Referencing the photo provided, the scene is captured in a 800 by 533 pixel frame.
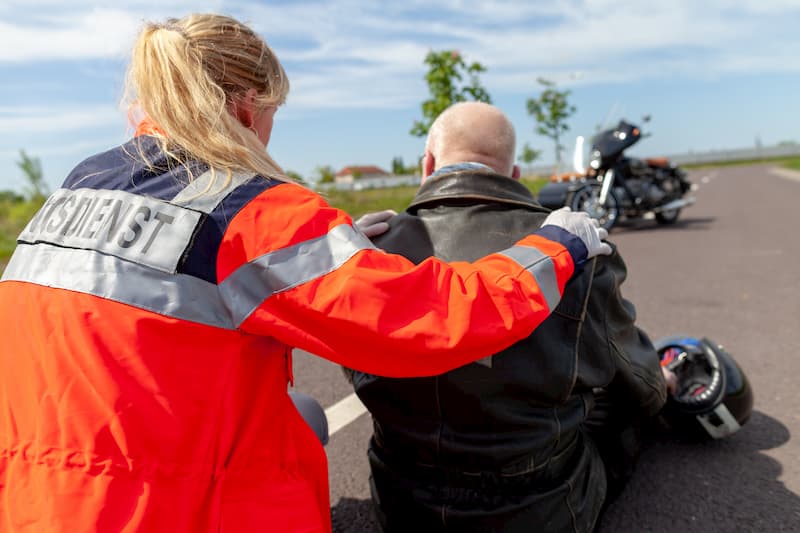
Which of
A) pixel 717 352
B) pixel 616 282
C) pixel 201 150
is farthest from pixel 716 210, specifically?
pixel 201 150

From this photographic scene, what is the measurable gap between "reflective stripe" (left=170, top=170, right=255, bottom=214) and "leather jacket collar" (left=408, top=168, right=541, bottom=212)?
0.86m

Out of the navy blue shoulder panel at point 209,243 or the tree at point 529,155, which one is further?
the tree at point 529,155

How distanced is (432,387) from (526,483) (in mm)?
411

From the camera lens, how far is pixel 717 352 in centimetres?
302

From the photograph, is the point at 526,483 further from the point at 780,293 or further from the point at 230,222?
the point at 780,293

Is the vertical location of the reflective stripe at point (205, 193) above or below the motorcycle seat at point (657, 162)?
above

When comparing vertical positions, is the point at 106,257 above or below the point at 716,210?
above

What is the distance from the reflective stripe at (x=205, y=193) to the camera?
4.73 ft

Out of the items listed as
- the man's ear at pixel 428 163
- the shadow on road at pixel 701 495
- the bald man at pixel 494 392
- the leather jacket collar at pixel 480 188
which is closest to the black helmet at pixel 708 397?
the shadow on road at pixel 701 495

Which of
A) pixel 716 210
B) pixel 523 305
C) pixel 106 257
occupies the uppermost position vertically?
pixel 106 257

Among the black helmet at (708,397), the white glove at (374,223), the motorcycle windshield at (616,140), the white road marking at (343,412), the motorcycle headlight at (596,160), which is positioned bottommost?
the motorcycle headlight at (596,160)

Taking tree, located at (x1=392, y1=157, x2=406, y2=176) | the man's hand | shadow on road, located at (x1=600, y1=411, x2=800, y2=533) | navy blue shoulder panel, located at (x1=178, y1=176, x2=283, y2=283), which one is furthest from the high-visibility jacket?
tree, located at (x1=392, y1=157, x2=406, y2=176)

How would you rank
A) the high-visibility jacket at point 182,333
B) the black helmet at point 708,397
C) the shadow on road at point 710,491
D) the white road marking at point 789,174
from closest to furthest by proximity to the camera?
the high-visibility jacket at point 182,333 < the shadow on road at point 710,491 < the black helmet at point 708,397 < the white road marking at point 789,174

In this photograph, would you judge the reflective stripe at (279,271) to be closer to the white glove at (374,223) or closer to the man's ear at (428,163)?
A: the white glove at (374,223)
